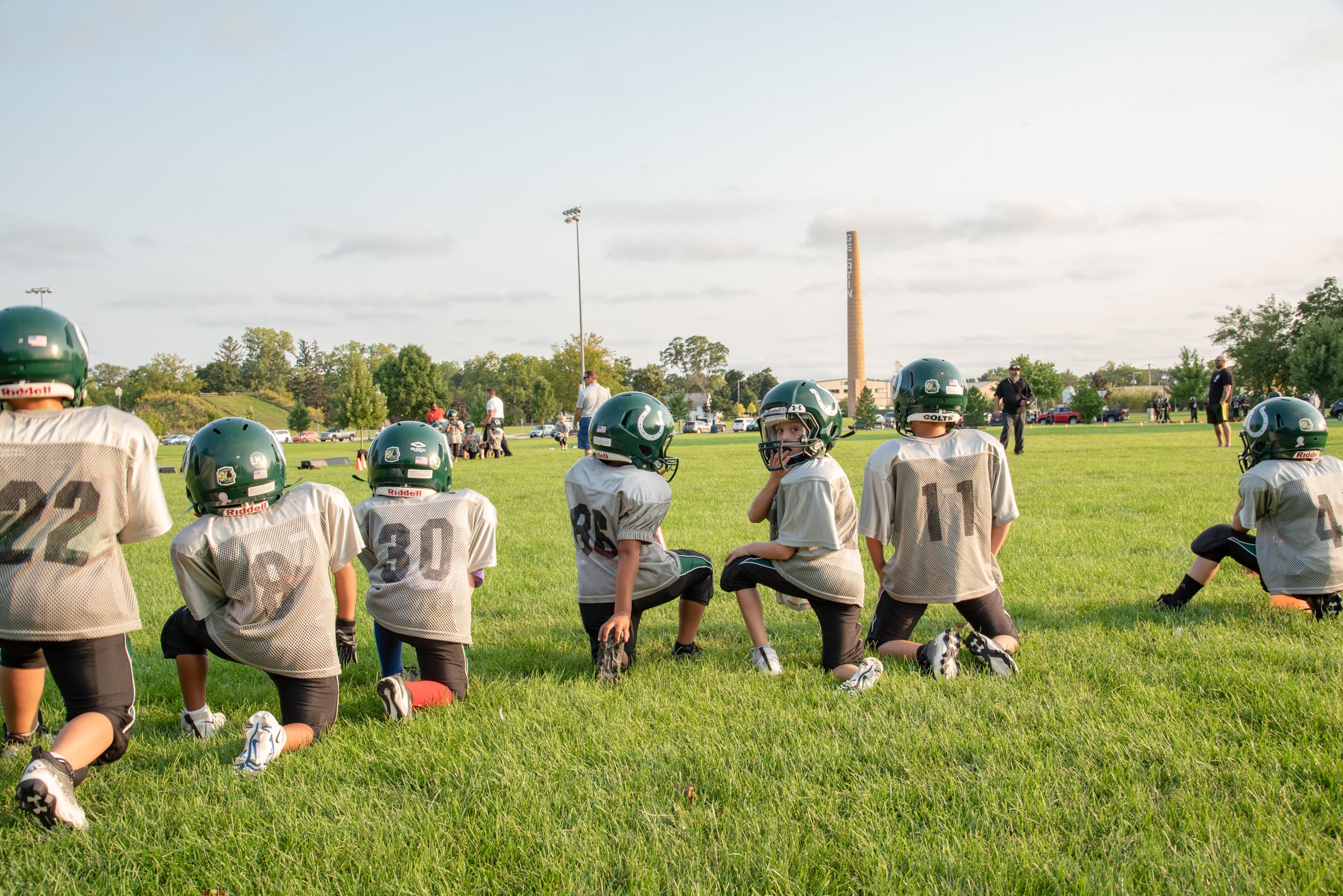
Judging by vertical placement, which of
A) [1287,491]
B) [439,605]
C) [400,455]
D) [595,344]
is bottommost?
[439,605]

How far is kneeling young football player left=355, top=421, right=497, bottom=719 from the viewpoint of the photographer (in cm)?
425

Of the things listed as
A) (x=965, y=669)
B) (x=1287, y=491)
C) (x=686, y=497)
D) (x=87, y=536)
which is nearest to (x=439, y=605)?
(x=87, y=536)

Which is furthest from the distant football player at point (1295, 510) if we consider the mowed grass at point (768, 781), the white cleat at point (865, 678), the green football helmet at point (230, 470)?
the green football helmet at point (230, 470)

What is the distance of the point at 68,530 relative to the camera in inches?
136

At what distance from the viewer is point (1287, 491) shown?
200 inches

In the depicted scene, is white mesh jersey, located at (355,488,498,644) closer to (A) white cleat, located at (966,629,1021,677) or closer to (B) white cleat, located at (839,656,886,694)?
(B) white cleat, located at (839,656,886,694)

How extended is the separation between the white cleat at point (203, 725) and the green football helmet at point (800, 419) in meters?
3.03

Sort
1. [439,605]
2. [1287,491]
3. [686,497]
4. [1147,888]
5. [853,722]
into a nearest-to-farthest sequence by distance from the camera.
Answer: [1147,888], [853,722], [439,605], [1287,491], [686,497]

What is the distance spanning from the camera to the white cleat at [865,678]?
4.11m

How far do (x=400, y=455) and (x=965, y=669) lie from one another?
10.3 ft

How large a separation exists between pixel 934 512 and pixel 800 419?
0.88 m

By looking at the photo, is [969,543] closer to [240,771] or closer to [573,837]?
[573,837]

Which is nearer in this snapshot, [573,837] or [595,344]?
[573,837]

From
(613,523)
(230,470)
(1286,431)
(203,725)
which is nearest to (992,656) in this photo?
(613,523)
